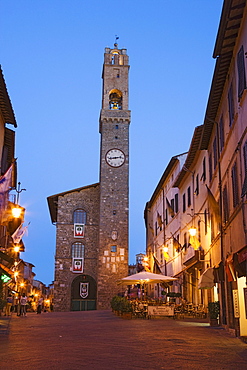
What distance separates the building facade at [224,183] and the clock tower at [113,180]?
53.3 ft

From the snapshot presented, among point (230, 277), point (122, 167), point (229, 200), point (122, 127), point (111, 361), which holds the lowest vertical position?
point (111, 361)

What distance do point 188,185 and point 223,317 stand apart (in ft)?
36.4

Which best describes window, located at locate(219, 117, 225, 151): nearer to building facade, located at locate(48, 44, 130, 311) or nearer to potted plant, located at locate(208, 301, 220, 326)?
potted plant, located at locate(208, 301, 220, 326)

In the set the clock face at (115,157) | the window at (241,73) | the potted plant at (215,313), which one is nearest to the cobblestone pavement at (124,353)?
the potted plant at (215,313)

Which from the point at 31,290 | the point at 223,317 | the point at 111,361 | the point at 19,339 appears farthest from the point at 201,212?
the point at 31,290

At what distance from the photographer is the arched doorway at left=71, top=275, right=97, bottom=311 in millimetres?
42281

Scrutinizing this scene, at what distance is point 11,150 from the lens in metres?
22.9

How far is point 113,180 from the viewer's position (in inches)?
1742

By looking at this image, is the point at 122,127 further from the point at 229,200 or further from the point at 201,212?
the point at 229,200

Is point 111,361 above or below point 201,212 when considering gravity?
below

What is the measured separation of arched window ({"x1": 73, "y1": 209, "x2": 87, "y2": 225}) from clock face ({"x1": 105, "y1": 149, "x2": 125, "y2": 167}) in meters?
5.59

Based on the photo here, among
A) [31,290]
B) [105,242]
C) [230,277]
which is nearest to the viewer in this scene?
[230,277]

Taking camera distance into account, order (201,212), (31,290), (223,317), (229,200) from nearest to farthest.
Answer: (229,200) → (223,317) → (201,212) → (31,290)

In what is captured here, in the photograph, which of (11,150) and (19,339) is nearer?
(19,339)
